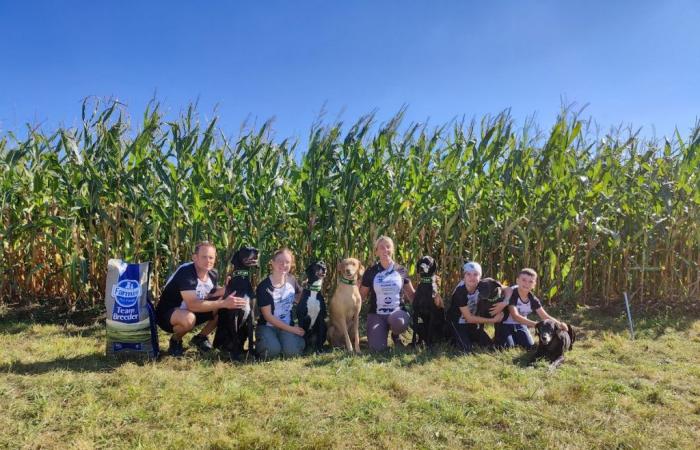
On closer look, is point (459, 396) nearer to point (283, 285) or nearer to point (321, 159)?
point (283, 285)

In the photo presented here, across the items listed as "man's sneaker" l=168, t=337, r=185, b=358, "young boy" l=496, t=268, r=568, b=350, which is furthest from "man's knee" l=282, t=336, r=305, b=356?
"young boy" l=496, t=268, r=568, b=350

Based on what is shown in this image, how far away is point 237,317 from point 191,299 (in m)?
0.47

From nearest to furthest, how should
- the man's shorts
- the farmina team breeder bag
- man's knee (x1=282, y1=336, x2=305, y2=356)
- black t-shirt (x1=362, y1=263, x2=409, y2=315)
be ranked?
the farmina team breeder bag < the man's shorts < man's knee (x1=282, y1=336, x2=305, y2=356) < black t-shirt (x1=362, y1=263, x2=409, y2=315)

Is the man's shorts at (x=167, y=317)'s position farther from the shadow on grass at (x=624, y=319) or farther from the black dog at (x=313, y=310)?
the shadow on grass at (x=624, y=319)

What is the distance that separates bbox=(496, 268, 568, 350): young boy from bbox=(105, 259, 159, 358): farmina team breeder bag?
3.48m

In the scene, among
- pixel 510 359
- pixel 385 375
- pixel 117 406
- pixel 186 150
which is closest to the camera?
pixel 117 406

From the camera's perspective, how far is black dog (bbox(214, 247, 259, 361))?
4.85 m

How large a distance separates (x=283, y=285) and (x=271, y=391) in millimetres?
1407

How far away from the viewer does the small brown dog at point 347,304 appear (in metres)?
5.05

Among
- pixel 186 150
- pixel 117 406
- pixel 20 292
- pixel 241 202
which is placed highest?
pixel 186 150

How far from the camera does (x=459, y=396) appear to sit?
3771 mm

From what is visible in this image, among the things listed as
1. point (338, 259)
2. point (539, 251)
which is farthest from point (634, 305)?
point (338, 259)

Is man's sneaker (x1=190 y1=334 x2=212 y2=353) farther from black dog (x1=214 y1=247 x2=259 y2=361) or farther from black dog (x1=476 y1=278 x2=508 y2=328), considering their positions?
black dog (x1=476 y1=278 x2=508 y2=328)

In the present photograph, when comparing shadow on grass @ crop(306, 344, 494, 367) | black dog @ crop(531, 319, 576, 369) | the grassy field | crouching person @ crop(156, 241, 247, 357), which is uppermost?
crouching person @ crop(156, 241, 247, 357)
